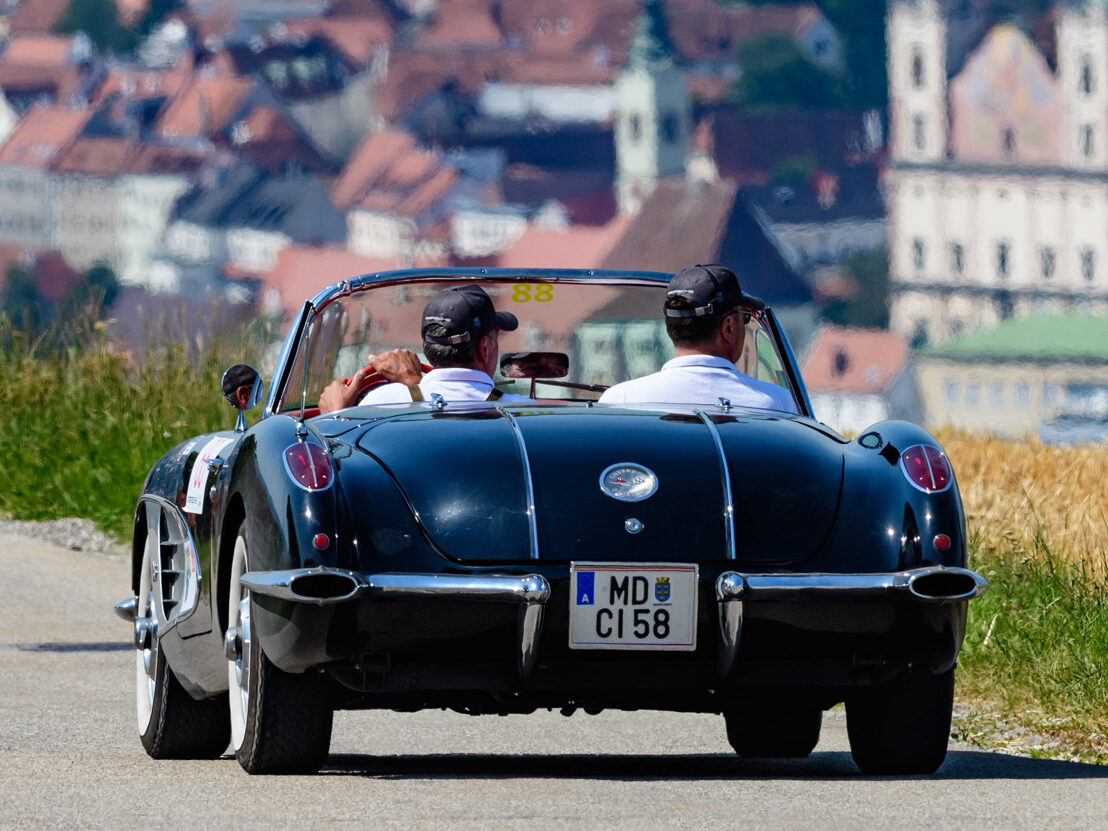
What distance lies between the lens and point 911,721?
213 inches

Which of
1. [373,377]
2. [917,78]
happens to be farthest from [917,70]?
[373,377]

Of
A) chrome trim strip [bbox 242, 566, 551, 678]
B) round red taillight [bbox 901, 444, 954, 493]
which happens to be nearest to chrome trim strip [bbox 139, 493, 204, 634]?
chrome trim strip [bbox 242, 566, 551, 678]

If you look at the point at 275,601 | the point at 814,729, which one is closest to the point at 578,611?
the point at 275,601

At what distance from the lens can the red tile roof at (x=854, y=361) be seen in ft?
528

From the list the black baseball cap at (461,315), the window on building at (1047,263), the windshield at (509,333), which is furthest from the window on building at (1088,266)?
the black baseball cap at (461,315)

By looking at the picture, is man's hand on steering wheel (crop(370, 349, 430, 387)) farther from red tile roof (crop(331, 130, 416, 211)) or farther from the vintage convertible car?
red tile roof (crop(331, 130, 416, 211))

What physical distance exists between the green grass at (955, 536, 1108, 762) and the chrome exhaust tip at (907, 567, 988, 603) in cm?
128

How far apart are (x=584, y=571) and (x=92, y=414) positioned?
9.45m

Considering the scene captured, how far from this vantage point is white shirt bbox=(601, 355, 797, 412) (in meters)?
5.91

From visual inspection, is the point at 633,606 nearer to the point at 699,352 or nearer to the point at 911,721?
the point at 911,721

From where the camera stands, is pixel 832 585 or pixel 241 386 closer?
pixel 832 585

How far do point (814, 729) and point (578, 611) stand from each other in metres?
1.50

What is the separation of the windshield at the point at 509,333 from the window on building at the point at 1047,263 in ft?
603

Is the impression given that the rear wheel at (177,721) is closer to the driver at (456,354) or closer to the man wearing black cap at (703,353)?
the driver at (456,354)
